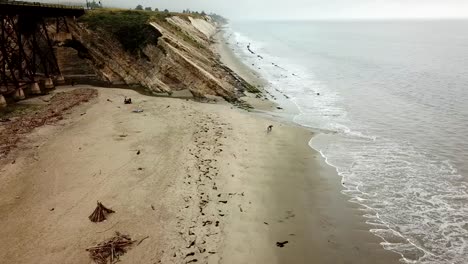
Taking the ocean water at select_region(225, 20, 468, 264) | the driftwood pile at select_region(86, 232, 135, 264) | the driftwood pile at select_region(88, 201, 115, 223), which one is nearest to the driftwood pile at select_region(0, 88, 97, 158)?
the driftwood pile at select_region(88, 201, 115, 223)

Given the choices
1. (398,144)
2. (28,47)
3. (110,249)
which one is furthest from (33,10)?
(398,144)

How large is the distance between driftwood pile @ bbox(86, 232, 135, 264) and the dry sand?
0.91 ft

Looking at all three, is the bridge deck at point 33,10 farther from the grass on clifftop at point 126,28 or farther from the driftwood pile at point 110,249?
the driftwood pile at point 110,249

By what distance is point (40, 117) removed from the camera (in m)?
25.2

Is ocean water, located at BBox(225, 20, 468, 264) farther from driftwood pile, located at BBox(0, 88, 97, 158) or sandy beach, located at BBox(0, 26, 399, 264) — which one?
driftwood pile, located at BBox(0, 88, 97, 158)

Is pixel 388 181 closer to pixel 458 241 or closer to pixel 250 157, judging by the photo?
pixel 458 241

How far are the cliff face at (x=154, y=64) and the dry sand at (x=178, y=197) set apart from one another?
36.0ft

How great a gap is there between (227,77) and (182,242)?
91.1 feet

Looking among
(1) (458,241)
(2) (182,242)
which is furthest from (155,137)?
(1) (458,241)

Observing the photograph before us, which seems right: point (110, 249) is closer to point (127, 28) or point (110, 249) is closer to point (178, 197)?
point (178, 197)

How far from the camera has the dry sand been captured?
12352mm

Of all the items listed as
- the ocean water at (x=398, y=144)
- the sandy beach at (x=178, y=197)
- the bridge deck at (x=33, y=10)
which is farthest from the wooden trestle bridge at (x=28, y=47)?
the ocean water at (x=398, y=144)

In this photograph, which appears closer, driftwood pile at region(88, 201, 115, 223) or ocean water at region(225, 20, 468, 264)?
driftwood pile at region(88, 201, 115, 223)

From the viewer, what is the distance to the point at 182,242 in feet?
40.6
